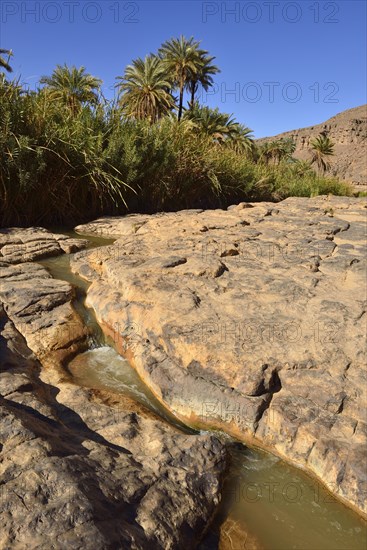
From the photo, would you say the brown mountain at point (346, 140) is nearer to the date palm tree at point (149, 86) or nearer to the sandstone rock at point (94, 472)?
the date palm tree at point (149, 86)

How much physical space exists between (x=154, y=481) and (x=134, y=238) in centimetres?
413

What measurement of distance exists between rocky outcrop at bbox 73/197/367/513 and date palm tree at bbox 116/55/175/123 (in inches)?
668

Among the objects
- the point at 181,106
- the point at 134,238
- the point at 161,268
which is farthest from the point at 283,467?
the point at 181,106

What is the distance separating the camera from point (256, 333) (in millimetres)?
2926

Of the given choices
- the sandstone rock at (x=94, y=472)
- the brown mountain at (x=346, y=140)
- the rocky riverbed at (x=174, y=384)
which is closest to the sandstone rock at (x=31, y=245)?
the rocky riverbed at (x=174, y=384)

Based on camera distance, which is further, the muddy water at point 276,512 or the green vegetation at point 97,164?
the green vegetation at point 97,164


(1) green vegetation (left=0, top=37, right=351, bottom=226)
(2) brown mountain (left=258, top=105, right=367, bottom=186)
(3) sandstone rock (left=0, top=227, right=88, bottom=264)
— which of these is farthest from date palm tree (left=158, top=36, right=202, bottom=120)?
(2) brown mountain (left=258, top=105, right=367, bottom=186)

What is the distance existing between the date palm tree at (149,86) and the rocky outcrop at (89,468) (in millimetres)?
19334

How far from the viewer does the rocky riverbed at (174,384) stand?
1560 mm

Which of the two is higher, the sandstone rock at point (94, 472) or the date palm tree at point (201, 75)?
the date palm tree at point (201, 75)

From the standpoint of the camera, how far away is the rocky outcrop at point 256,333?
7.50 feet

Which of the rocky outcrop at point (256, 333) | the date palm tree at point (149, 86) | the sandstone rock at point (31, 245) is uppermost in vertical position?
the date palm tree at point (149, 86)

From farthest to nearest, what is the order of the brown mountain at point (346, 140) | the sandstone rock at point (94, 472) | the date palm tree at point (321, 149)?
1. the brown mountain at point (346, 140)
2. the date palm tree at point (321, 149)
3. the sandstone rock at point (94, 472)

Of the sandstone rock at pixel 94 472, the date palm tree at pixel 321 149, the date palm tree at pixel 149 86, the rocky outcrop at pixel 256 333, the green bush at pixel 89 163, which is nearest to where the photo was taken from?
the sandstone rock at pixel 94 472
